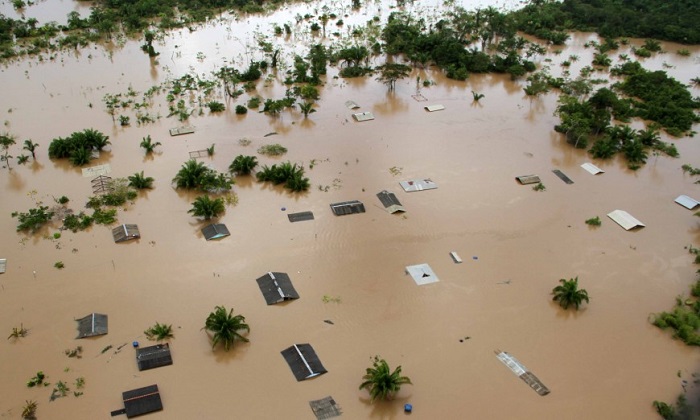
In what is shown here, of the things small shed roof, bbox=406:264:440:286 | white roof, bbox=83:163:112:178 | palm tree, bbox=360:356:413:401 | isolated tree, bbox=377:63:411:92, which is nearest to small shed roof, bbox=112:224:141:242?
white roof, bbox=83:163:112:178

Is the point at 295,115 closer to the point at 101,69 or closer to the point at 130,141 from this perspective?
the point at 130,141

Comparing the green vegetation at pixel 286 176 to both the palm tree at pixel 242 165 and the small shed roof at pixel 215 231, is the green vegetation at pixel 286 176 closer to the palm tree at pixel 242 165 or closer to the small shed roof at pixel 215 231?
the palm tree at pixel 242 165

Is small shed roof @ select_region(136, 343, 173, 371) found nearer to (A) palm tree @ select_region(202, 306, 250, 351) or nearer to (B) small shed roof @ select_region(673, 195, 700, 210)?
(A) palm tree @ select_region(202, 306, 250, 351)

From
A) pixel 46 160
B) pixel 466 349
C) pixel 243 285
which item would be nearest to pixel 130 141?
pixel 46 160

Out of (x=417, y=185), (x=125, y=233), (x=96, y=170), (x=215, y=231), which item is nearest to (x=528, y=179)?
(x=417, y=185)

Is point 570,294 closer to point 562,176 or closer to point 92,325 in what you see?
point 562,176

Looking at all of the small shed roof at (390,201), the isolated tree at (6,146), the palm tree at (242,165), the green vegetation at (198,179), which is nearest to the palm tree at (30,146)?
the isolated tree at (6,146)
